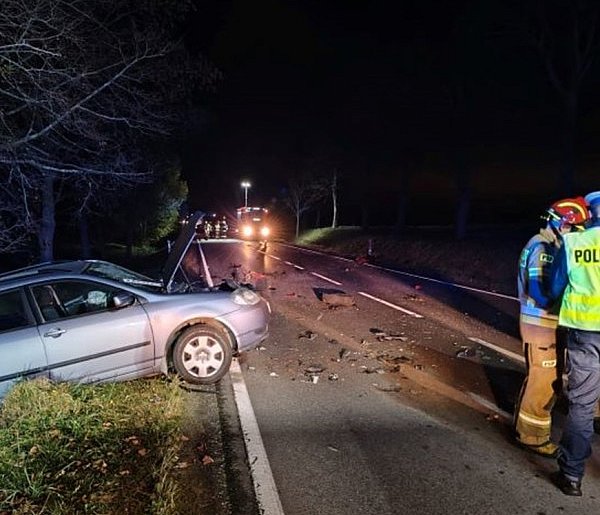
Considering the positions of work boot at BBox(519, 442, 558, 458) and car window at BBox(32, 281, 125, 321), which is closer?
work boot at BBox(519, 442, 558, 458)

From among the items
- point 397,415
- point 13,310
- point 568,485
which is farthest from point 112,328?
point 568,485

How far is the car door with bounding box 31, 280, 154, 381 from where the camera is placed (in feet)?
17.9

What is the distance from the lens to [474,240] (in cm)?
2094

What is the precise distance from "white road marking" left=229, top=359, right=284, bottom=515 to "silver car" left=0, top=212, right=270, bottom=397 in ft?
2.16

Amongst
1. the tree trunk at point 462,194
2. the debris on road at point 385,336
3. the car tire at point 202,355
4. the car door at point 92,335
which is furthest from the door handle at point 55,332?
the tree trunk at point 462,194

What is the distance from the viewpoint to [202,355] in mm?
6051

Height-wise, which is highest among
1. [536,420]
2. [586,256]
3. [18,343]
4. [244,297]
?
[586,256]

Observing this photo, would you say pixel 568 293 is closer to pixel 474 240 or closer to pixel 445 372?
pixel 445 372

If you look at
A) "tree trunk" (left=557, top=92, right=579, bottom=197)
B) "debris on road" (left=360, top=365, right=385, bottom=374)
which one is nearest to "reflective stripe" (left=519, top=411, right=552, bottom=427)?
"debris on road" (left=360, top=365, right=385, bottom=374)

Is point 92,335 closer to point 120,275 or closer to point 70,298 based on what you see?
point 70,298

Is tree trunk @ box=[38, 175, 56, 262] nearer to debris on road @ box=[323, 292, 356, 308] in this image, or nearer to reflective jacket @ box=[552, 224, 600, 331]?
debris on road @ box=[323, 292, 356, 308]

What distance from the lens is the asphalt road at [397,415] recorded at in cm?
374

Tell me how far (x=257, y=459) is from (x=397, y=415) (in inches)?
63.5

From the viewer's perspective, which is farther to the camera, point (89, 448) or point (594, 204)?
point (89, 448)
